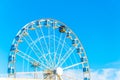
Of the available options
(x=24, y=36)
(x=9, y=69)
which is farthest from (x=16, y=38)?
(x=9, y=69)

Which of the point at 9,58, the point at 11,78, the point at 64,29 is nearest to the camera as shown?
the point at 11,78

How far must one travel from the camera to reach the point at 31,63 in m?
53.5

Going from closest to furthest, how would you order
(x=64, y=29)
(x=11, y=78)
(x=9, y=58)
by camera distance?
(x=11, y=78), (x=9, y=58), (x=64, y=29)

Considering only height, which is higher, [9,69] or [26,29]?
[26,29]

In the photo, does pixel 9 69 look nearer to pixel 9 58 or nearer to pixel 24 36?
pixel 9 58

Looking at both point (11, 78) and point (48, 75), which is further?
point (48, 75)

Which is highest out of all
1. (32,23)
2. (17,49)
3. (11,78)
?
(32,23)

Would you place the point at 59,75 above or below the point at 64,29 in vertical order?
below

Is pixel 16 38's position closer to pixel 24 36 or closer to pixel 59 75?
pixel 24 36

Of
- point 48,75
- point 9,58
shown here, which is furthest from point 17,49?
point 48,75

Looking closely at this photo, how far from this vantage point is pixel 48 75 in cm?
5262

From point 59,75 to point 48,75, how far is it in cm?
153

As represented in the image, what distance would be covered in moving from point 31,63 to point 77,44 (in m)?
8.74

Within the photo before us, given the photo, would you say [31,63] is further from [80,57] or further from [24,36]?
[80,57]
